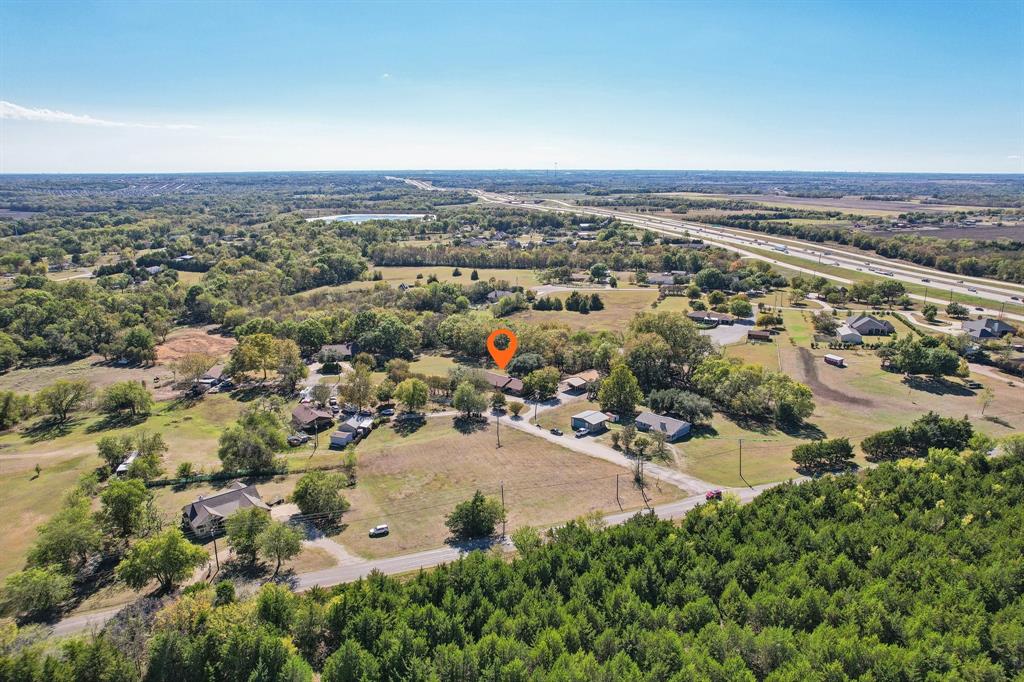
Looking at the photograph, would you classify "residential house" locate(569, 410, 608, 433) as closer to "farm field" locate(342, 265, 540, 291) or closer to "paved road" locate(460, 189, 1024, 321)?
"farm field" locate(342, 265, 540, 291)

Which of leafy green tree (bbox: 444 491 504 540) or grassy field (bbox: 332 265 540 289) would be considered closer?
leafy green tree (bbox: 444 491 504 540)

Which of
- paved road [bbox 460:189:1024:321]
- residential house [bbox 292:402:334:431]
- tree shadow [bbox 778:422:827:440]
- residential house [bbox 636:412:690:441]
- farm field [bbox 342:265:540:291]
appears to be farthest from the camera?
farm field [bbox 342:265:540:291]

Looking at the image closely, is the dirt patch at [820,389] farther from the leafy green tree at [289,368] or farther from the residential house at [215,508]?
the leafy green tree at [289,368]

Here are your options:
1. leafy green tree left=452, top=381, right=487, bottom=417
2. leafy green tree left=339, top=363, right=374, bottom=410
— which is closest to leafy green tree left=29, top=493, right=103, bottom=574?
leafy green tree left=339, top=363, right=374, bottom=410

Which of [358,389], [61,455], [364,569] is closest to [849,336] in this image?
[358,389]

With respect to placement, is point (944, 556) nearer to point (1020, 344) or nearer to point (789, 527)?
point (789, 527)

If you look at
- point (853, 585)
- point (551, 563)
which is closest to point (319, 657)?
point (551, 563)
